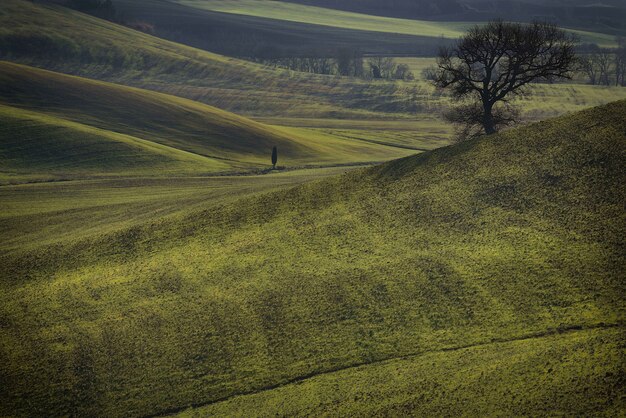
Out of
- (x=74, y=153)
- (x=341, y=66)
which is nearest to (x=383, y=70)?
(x=341, y=66)

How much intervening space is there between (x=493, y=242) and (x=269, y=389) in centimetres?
1216

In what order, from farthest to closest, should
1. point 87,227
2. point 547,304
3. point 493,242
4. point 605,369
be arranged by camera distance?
point 87,227, point 493,242, point 547,304, point 605,369


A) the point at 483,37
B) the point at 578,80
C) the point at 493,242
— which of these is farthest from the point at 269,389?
the point at 578,80

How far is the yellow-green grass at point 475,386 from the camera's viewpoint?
17.5 m

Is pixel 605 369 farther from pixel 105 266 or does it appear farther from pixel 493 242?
pixel 105 266

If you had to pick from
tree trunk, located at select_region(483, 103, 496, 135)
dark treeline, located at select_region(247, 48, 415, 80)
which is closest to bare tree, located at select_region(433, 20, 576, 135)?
tree trunk, located at select_region(483, 103, 496, 135)

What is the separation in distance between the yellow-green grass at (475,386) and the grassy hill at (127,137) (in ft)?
151

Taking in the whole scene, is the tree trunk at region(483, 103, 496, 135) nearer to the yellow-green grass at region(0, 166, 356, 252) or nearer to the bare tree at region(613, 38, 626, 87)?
the yellow-green grass at region(0, 166, 356, 252)

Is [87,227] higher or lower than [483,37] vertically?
lower

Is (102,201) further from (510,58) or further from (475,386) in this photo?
(475,386)

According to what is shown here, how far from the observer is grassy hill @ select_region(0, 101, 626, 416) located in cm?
1994

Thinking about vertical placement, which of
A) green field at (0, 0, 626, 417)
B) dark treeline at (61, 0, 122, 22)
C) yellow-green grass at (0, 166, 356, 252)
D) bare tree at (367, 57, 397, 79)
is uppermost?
dark treeline at (61, 0, 122, 22)

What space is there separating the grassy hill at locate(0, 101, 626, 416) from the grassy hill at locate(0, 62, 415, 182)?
30.6m

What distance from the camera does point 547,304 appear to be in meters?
22.7
